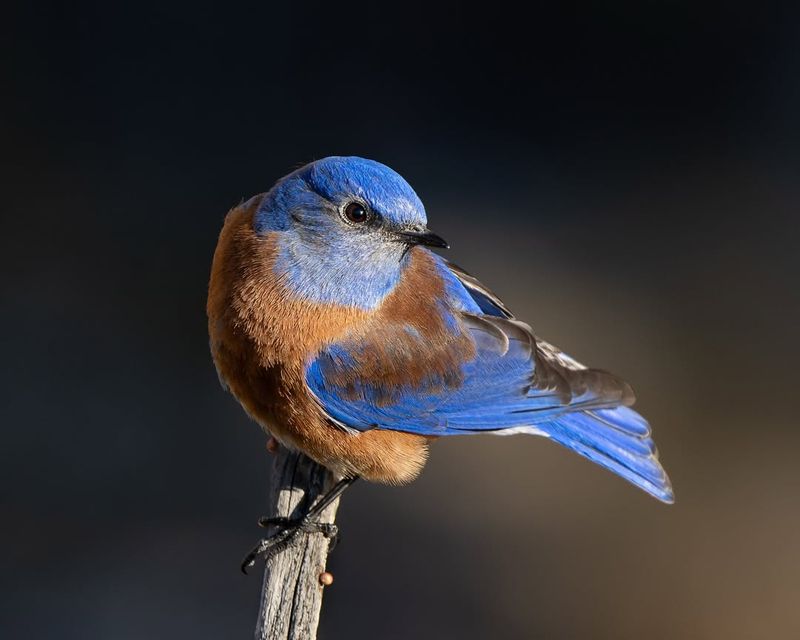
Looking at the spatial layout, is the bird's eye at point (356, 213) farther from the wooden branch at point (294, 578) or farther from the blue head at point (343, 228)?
the wooden branch at point (294, 578)

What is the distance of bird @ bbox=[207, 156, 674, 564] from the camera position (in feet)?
10.7

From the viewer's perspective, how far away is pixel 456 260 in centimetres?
568

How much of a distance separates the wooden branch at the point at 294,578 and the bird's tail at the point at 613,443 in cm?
83

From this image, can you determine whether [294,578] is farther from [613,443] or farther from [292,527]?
[613,443]

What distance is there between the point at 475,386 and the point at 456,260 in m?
2.15

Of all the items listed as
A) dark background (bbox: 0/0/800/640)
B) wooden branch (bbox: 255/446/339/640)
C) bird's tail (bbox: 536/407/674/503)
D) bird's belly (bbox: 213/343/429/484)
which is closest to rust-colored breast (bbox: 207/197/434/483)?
bird's belly (bbox: 213/343/429/484)

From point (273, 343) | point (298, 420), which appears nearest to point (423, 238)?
point (273, 343)

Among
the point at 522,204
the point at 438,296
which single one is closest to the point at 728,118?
the point at 522,204

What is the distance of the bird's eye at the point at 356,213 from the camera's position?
127 inches

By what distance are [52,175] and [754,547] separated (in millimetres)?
3672

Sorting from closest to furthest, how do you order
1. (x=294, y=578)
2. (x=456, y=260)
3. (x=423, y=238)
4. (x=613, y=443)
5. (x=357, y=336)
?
(x=294, y=578), (x=423, y=238), (x=357, y=336), (x=613, y=443), (x=456, y=260)

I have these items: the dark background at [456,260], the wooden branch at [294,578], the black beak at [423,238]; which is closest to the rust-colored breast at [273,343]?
the wooden branch at [294,578]

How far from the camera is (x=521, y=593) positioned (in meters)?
4.76

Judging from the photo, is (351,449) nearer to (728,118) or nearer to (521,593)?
(521,593)
